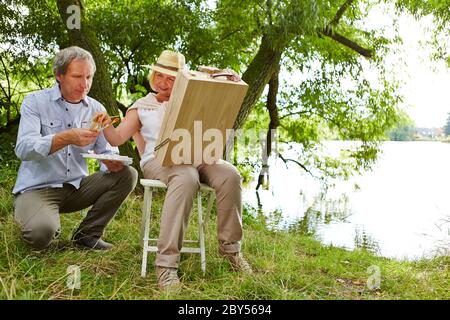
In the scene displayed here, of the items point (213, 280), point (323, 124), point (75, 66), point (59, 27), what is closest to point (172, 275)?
point (213, 280)

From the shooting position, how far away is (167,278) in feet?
9.09

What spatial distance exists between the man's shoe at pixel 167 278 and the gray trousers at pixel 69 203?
752 millimetres

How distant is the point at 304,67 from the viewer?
9.44m

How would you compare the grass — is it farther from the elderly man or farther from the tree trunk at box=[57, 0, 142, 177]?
the tree trunk at box=[57, 0, 142, 177]

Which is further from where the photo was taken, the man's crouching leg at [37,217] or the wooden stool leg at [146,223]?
the man's crouching leg at [37,217]

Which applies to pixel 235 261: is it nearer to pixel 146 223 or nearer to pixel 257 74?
pixel 146 223

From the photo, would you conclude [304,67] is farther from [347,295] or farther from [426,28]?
[347,295]

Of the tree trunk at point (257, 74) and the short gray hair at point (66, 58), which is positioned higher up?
the tree trunk at point (257, 74)

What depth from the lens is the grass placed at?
8.86 feet

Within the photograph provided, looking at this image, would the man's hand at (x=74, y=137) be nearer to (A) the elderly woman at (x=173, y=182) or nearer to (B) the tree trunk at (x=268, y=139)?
(A) the elderly woman at (x=173, y=182)

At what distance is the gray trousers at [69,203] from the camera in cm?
310

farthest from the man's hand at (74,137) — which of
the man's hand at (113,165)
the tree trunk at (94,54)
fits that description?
the tree trunk at (94,54)

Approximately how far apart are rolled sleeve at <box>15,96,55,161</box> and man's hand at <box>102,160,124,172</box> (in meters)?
0.39
